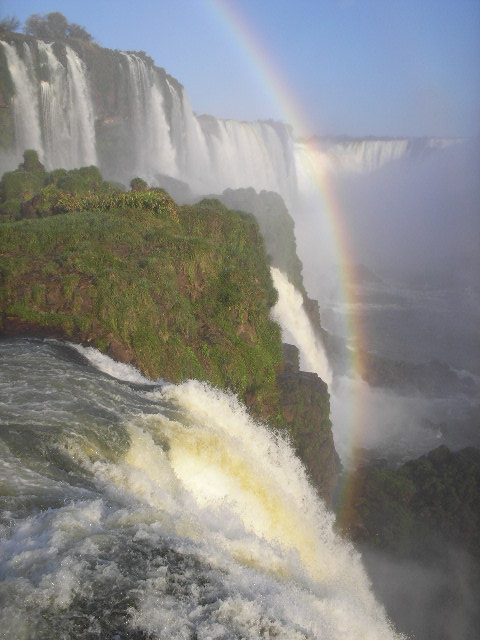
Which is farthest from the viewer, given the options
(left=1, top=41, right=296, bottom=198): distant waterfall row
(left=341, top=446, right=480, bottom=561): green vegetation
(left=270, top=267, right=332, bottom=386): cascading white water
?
(left=1, top=41, right=296, bottom=198): distant waterfall row

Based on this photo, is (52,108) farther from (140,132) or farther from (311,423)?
(311,423)

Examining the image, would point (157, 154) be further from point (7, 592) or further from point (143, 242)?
point (7, 592)

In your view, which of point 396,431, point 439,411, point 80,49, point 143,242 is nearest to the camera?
point 143,242

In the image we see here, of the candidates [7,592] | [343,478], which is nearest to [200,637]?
[7,592]

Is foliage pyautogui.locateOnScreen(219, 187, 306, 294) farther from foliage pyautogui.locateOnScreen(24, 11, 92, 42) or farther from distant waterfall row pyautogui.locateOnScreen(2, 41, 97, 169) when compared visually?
foliage pyautogui.locateOnScreen(24, 11, 92, 42)

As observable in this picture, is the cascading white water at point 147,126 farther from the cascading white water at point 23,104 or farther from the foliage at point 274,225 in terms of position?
the foliage at point 274,225

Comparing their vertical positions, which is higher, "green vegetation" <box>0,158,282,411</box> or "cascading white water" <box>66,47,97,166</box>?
"cascading white water" <box>66,47,97,166</box>

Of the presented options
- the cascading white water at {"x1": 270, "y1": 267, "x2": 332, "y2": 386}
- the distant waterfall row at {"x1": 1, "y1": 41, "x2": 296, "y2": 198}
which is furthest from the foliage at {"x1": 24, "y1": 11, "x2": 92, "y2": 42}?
the cascading white water at {"x1": 270, "y1": 267, "x2": 332, "y2": 386}
